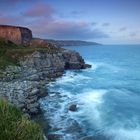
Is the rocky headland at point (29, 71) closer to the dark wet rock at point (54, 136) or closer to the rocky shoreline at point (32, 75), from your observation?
the rocky shoreline at point (32, 75)

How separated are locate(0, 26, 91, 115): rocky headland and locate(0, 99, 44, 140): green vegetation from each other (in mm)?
20341

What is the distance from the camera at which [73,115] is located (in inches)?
1266

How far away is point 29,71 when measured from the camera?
195 feet

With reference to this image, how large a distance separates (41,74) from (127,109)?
28446 millimetres

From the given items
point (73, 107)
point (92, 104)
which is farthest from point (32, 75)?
point (73, 107)

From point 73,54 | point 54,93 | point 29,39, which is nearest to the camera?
point 54,93

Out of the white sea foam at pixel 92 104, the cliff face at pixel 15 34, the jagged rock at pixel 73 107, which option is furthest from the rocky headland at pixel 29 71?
the cliff face at pixel 15 34

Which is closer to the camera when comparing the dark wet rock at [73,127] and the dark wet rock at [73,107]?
the dark wet rock at [73,127]

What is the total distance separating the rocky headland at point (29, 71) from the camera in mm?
33094

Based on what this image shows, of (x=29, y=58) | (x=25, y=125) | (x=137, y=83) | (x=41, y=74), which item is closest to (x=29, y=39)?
(x=29, y=58)

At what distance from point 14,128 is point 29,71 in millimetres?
50817

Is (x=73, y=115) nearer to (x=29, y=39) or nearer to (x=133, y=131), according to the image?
(x=133, y=131)

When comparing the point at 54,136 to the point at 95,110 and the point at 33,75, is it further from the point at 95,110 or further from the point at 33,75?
the point at 33,75

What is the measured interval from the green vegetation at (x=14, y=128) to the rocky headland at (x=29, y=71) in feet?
66.7
